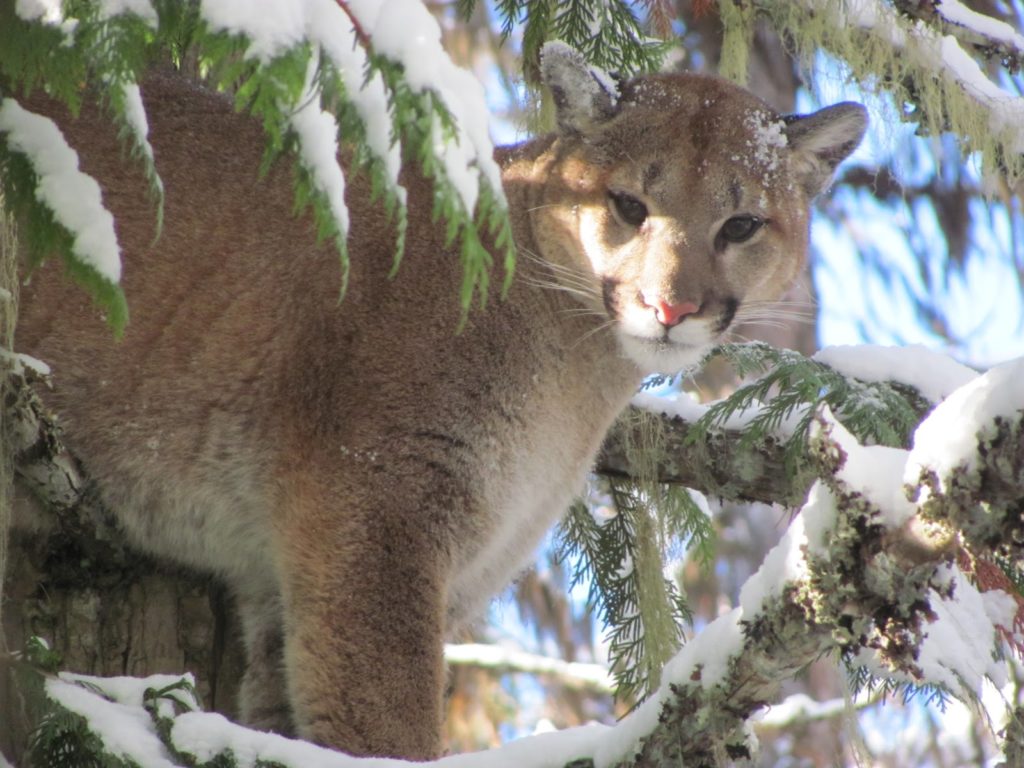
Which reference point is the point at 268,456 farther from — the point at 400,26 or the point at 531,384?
the point at 400,26

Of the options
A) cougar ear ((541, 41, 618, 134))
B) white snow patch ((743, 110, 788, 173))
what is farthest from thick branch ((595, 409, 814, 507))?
cougar ear ((541, 41, 618, 134))

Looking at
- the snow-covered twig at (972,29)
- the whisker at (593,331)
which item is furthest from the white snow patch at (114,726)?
the snow-covered twig at (972,29)

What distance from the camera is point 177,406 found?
4023 mm

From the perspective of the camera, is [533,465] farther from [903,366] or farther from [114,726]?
[114,726]

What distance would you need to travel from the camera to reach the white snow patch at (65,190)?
2287mm

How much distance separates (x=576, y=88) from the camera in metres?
4.57

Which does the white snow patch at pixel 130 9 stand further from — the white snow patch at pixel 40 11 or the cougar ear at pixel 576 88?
the cougar ear at pixel 576 88

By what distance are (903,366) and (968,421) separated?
2.31 metres

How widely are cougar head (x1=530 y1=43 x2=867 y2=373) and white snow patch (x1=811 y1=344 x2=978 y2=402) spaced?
35cm

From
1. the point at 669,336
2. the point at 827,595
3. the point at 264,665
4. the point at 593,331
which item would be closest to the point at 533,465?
the point at 593,331

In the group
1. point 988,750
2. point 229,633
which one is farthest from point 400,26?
point 988,750

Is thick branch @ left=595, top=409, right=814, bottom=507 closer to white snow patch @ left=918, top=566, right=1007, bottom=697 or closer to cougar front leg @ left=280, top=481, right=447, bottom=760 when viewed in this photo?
white snow patch @ left=918, top=566, right=1007, bottom=697

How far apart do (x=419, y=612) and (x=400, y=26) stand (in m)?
2.17

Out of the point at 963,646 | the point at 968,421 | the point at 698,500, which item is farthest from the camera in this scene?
the point at 698,500
